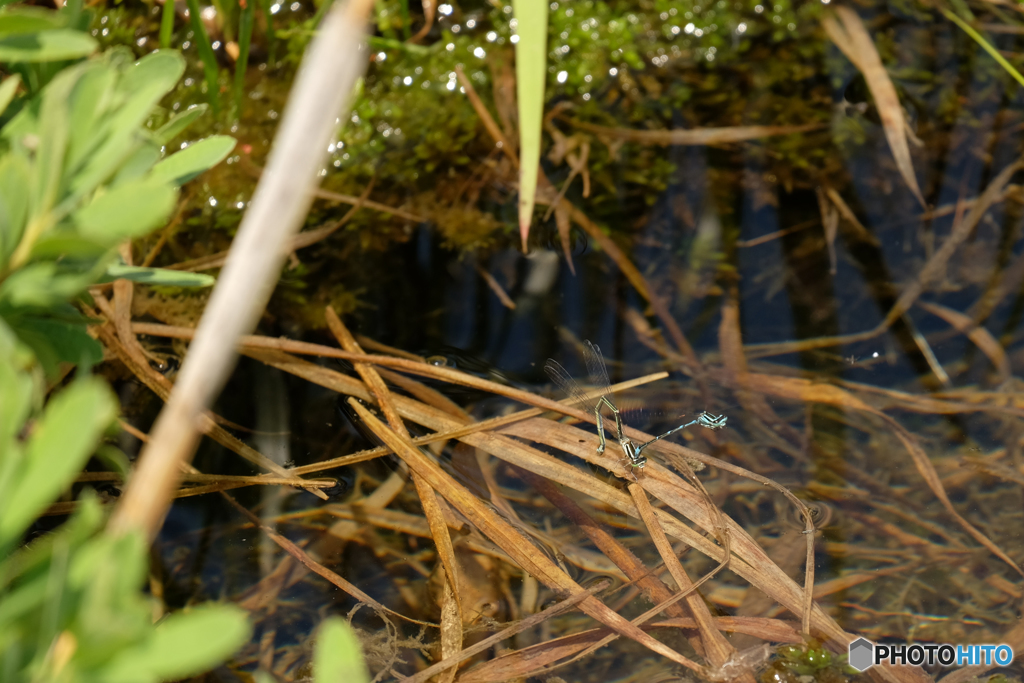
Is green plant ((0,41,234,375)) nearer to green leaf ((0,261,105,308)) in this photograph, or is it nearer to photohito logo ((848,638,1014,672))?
green leaf ((0,261,105,308))

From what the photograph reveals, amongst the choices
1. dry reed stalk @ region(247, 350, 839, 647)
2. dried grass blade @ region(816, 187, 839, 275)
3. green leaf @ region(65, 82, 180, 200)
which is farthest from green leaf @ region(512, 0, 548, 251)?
dried grass blade @ region(816, 187, 839, 275)

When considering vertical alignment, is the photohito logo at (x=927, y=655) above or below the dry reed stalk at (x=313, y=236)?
below

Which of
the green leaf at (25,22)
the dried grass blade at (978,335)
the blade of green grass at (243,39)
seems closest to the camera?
the green leaf at (25,22)

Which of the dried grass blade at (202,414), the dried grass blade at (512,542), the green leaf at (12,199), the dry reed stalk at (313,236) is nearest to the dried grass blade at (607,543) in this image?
A: the dried grass blade at (512,542)

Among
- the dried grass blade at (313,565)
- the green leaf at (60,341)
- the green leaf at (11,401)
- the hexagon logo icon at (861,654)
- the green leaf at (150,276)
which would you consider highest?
the green leaf at (11,401)

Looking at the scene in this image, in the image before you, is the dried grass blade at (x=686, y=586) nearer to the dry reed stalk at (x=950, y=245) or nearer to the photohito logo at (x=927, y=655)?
Answer: the photohito logo at (x=927, y=655)

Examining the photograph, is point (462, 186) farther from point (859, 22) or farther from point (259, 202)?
point (259, 202)

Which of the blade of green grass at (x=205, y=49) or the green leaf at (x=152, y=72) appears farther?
the blade of green grass at (x=205, y=49)
